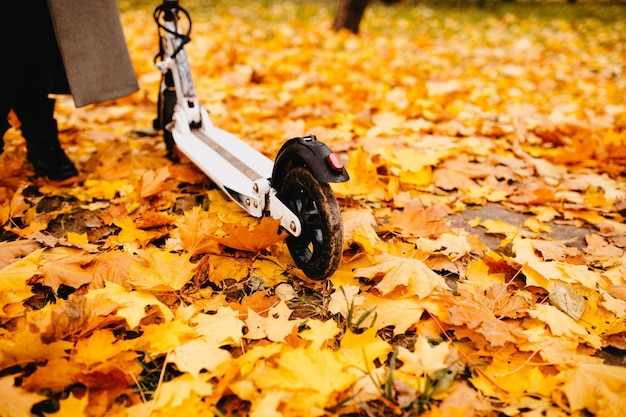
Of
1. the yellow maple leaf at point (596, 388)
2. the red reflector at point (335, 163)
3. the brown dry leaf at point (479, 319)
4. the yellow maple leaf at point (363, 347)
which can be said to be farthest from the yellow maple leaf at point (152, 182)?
the yellow maple leaf at point (596, 388)

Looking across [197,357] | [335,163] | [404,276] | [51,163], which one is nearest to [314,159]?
[335,163]

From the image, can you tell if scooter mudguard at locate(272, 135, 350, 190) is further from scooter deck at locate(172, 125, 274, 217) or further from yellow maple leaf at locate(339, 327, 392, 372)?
yellow maple leaf at locate(339, 327, 392, 372)

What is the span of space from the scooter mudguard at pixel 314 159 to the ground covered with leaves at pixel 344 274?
27 centimetres

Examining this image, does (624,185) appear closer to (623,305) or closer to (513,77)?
(623,305)

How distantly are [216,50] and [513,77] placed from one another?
3.28 metres

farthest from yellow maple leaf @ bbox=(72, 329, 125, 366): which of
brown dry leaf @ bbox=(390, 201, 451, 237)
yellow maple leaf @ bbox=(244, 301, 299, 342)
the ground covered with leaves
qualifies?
brown dry leaf @ bbox=(390, 201, 451, 237)

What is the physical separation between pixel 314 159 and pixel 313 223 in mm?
253

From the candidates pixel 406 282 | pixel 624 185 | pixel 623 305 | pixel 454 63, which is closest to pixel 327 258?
pixel 406 282

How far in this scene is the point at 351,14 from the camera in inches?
244

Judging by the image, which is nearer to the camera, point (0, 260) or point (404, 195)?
point (0, 260)

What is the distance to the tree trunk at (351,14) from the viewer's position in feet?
20.2

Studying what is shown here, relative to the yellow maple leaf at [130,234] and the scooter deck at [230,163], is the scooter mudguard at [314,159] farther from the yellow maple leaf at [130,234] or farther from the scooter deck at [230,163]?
the yellow maple leaf at [130,234]

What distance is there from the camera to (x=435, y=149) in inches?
114

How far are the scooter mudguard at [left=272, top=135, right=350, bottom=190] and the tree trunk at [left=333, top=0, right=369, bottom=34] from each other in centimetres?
517
